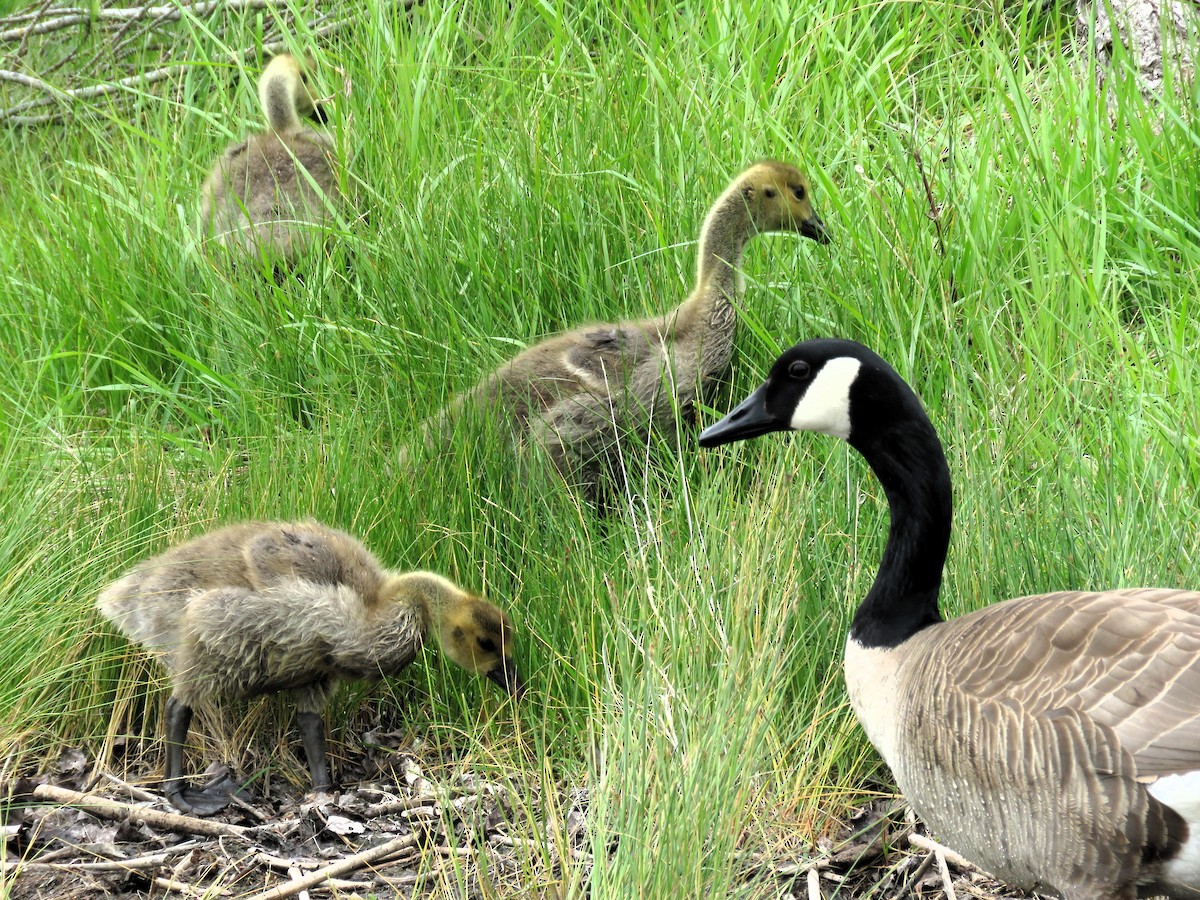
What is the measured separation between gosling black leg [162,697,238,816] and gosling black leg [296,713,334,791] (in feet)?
0.75

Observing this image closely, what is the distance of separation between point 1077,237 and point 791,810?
2.49 meters

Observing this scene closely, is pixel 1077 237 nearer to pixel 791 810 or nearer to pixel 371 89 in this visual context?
pixel 791 810

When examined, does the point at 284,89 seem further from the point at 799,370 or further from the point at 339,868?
the point at 339,868

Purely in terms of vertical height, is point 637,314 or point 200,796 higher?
point 637,314

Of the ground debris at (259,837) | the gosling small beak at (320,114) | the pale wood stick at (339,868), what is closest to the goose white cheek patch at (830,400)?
the ground debris at (259,837)

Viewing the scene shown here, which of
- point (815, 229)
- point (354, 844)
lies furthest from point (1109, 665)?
point (815, 229)

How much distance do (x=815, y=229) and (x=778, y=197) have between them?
0.21 meters

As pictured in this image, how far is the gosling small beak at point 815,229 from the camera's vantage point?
509 centimetres

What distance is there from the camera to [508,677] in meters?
4.09

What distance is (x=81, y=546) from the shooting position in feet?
14.3

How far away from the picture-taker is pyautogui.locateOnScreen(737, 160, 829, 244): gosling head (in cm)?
500

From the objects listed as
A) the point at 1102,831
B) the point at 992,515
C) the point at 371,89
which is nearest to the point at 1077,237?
the point at 992,515

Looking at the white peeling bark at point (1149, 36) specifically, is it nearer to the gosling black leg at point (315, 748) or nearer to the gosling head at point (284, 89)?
the gosling head at point (284, 89)

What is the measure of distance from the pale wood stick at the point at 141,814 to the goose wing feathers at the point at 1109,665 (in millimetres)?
2049
